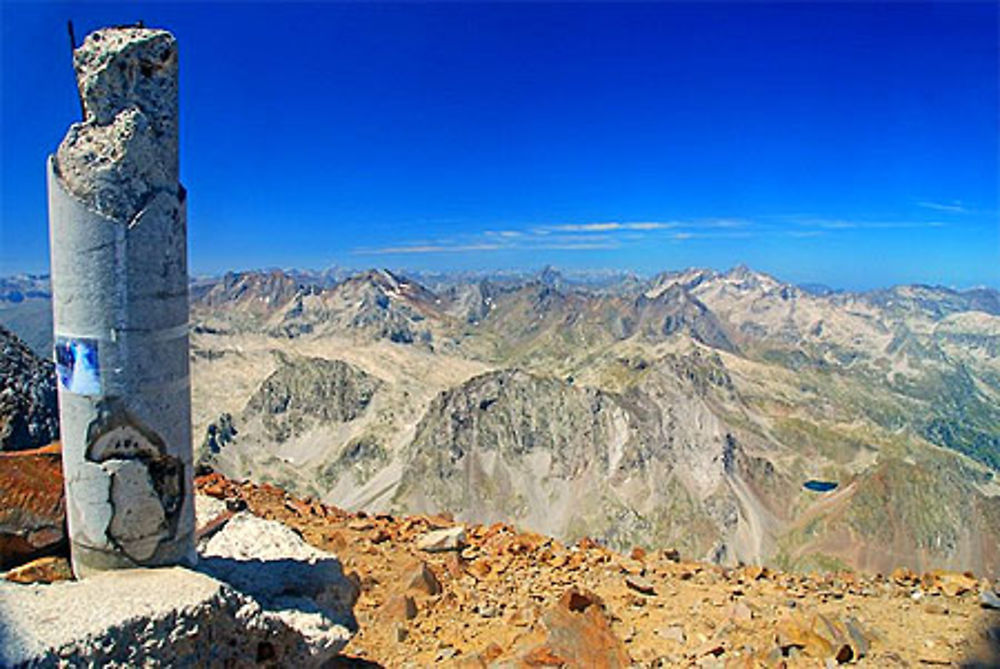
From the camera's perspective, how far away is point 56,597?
19.5 ft

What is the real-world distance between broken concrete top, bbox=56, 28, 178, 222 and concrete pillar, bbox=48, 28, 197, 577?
1 cm

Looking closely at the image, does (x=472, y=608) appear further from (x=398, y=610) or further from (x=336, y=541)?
(x=336, y=541)

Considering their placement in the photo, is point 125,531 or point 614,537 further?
point 614,537

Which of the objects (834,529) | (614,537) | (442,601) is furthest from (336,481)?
(442,601)

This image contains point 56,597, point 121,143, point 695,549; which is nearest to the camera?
point 56,597

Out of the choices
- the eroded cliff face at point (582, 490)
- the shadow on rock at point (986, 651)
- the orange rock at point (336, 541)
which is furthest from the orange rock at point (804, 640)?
the eroded cliff face at point (582, 490)

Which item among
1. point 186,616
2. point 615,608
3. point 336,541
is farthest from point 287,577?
point 615,608

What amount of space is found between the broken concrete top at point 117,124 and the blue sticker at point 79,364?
1.38 m

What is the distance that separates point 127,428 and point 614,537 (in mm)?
166922

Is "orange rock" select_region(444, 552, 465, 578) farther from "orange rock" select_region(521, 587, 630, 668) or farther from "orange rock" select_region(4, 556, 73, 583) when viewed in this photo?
"orange rock" select_region(4, 556, 73, 583)

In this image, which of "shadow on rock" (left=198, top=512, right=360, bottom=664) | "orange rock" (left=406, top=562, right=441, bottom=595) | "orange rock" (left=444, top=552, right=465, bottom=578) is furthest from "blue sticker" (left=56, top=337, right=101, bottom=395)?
"orange rock" (left=444, top=552, right=465, bottom=578)

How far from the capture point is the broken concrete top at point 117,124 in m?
6.51

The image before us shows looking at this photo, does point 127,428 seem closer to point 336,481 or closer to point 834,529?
point 834,529

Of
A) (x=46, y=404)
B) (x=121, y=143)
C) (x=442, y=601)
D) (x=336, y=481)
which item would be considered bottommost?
(x=336, y=481)
